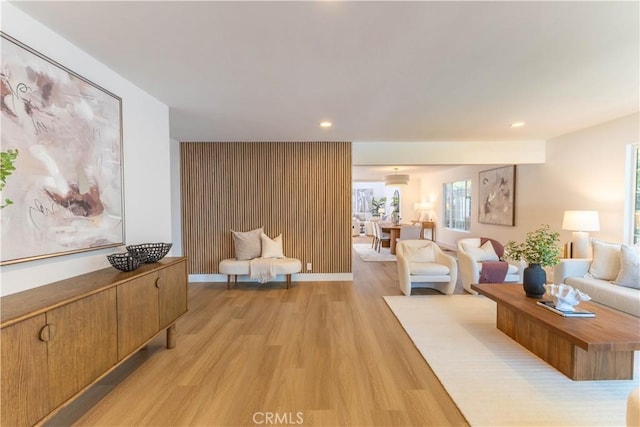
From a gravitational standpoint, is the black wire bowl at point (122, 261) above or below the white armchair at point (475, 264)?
above

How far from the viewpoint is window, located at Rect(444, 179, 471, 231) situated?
8.05 metres

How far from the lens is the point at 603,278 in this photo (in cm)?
346

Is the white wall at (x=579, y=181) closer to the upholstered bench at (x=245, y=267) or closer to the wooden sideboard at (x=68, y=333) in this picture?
A: the upholstered bench at (x=245, y=267)

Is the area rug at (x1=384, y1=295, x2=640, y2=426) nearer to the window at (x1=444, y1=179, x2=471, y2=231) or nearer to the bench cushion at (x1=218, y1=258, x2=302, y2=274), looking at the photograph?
the bench cushion at (x1=218, y1=258, x2=302, y2=274)

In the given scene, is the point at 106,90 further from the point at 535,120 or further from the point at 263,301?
the point at 535,120

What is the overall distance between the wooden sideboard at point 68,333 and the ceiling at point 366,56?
68.8 inches

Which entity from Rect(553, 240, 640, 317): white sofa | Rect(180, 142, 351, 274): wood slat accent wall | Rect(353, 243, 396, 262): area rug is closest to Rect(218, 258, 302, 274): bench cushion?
Rect(180, 142, 351, 274): wood slat accent wall

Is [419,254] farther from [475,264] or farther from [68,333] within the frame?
[68,333]

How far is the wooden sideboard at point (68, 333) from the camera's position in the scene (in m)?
1.29

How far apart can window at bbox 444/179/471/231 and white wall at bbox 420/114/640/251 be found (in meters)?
1.53

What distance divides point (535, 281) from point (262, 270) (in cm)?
367

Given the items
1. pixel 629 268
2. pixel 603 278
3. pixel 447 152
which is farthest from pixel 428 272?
pixel 447 152

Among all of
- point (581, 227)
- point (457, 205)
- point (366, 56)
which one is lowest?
point (581, 227)

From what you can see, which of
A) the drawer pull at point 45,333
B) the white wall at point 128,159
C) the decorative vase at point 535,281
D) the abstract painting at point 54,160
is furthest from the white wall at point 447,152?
the drawer pull at point 45,333
